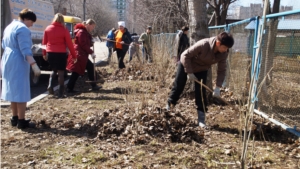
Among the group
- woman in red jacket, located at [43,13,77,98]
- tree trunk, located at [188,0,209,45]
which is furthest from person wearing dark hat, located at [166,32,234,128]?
woman in red jacket, located at [43,13,77,98]

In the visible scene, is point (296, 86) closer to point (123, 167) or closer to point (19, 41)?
point (123, 167)

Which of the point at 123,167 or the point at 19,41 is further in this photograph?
the point at 19,41

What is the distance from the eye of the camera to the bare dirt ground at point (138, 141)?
3211mm

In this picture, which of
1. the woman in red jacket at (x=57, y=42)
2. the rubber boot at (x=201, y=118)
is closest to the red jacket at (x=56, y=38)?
the woman in red jacket at (x=57, y=42)

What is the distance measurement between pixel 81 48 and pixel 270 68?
413 cm

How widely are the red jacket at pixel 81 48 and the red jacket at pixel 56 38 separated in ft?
1.90

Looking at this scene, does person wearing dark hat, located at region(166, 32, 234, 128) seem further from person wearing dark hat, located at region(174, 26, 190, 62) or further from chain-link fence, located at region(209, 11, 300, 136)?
person wearing dark hat, located at region(174, 26, 190, 62)

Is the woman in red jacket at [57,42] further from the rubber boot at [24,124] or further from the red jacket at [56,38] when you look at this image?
the rubber boot at [24,124]

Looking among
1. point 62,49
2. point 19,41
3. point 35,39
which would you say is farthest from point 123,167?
point 35,39

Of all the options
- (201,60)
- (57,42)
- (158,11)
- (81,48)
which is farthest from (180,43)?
(158,11)

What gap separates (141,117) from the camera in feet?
13.2

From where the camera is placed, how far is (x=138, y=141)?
145 inches

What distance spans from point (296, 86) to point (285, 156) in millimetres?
3792

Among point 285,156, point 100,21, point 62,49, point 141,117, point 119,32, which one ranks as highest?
point 100,21
